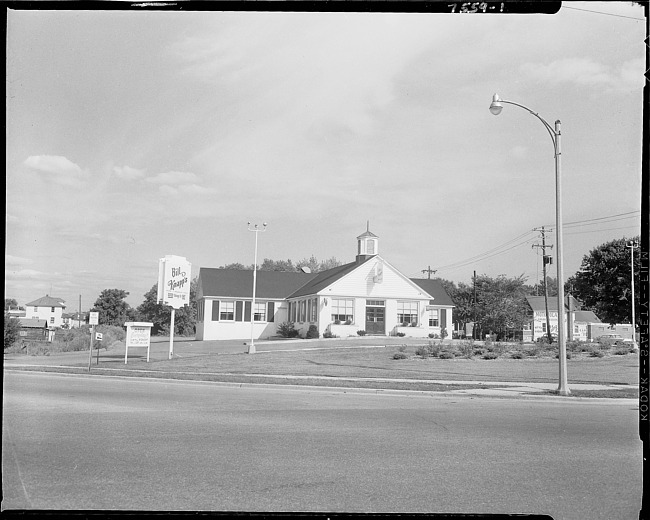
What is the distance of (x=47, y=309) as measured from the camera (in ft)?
19.4

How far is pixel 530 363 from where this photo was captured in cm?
2284

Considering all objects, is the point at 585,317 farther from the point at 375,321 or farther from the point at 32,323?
the point at 32,323

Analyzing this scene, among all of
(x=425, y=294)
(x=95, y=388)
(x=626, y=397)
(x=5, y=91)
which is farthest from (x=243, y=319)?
(x=5, y=91)

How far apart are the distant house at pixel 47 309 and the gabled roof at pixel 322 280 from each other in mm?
25479

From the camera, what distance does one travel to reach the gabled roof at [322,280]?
32656 millimetres

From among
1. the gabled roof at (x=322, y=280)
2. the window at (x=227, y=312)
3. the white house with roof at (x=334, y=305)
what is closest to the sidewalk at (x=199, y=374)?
the window at (x=227, y=312)

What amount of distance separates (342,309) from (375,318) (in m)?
2.37

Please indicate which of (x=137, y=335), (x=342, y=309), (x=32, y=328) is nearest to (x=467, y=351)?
(x=342, y=309)

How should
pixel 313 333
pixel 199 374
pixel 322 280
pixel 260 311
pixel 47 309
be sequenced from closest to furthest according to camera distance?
pixel 47 309 < pixel 199 374 < pixel 322 280 < pixel 313 333 < pixel 260 311

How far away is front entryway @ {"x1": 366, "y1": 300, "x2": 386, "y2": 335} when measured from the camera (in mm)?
37375

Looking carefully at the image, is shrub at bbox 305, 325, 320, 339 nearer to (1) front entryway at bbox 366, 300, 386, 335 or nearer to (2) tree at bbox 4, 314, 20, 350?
(1) front entryway at bbox 366, 300, 386, 335

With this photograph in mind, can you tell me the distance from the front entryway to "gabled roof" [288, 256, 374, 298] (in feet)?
11.7

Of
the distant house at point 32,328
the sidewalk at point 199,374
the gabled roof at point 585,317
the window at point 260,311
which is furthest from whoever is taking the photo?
the window at point 260,311

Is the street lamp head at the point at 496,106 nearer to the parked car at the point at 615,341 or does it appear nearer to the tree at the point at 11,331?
the tree at the point at 11,331
